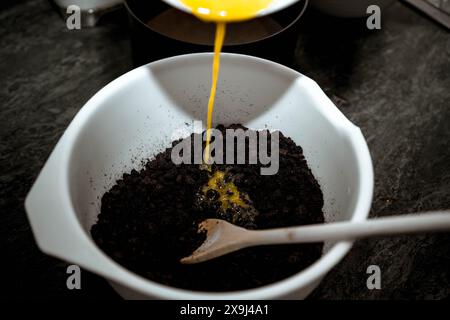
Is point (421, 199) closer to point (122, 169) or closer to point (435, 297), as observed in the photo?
point (435, 297)

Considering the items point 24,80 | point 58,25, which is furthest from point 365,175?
point 58,25

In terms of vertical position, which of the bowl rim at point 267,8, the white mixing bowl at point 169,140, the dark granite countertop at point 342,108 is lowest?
the dark granite countertop at point 342,108

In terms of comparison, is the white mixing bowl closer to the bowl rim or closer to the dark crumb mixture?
the dark crumb mixture

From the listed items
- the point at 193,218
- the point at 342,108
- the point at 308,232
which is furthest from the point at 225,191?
the point at 342,108

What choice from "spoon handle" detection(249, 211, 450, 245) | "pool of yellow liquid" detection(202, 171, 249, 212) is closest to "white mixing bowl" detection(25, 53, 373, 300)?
"spoon handle" detection(249, 211, 450, 245)

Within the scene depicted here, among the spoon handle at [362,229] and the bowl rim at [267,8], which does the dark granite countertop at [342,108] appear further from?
the bowl rim at [267,8]

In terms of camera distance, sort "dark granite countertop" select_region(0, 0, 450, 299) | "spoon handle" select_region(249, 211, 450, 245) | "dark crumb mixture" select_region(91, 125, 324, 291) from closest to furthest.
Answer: "spoon handle" select_region(249, 211, 450, 245) < "dark crumb mixture" select_region(91, 125, 324, 291) < "dark granite countertop" select_region(0, 0, 450, 299)

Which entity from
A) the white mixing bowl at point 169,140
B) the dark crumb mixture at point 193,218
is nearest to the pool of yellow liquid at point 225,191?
the dark crumb mixture at point 193,218
